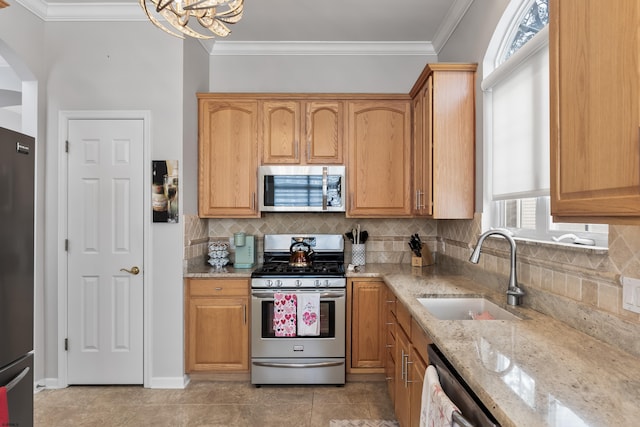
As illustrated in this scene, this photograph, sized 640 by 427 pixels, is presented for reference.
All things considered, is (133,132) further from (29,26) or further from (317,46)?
(317,46)

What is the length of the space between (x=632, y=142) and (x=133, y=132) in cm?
312

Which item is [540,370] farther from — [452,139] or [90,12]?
[90,12]

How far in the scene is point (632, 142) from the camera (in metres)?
0.88

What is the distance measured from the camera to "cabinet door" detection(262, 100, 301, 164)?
341cm

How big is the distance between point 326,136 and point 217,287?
5.27ft

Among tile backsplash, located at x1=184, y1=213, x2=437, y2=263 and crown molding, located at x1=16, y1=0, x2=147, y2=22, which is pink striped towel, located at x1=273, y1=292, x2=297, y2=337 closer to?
tile backsplash, located at x1=184, y1=213, x2=437, y2=263

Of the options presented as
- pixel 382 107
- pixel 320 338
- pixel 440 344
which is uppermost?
pixel 382 107

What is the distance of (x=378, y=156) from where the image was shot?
3412 millimetres

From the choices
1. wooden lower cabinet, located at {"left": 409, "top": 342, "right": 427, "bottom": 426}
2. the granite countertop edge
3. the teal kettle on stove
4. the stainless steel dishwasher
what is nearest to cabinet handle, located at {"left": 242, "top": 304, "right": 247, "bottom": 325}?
the teal kettle on stove

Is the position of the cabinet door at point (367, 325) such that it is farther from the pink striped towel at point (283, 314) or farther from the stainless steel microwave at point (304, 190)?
the stainless steel microwave at point (304, 190)

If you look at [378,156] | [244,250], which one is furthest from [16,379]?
[378,156]

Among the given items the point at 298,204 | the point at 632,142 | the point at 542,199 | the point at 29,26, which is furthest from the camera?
the point at 298,204

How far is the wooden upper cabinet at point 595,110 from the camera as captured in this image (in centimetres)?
89

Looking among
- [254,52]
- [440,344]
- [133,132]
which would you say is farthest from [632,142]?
[254,52]
